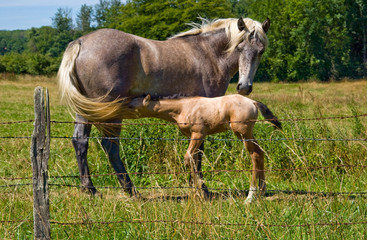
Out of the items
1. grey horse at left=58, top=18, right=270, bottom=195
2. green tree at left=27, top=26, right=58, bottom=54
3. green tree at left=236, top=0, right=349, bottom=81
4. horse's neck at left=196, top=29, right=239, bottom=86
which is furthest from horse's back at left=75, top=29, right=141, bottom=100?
green tree at left=27, top=26, right=58, bottom=54

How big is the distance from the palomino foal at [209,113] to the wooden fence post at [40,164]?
186 centimetres

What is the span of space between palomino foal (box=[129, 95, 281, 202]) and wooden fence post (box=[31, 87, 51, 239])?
186 centimetres

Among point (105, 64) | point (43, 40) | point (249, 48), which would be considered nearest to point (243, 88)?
point (249, 48)

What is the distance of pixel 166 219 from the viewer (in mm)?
3889

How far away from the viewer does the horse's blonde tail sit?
17.3ft

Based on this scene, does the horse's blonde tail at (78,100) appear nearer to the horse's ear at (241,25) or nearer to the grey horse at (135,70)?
the grey horse at (135,70)

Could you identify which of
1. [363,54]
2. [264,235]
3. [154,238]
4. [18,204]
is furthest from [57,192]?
[363,54]

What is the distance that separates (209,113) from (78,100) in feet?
5.47

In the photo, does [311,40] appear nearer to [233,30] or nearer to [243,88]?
[233,30]

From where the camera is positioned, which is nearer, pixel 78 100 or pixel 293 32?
pixel 78 100

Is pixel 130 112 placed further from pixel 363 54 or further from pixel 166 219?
pixel 363 54

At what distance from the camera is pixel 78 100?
208 inches

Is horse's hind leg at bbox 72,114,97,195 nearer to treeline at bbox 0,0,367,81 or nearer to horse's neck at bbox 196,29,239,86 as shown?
horse's neck at bbox 196,29,239,86

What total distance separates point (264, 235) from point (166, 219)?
2.95 feet
